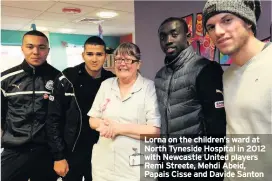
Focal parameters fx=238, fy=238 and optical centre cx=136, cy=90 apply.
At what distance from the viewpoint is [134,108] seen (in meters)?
1.11

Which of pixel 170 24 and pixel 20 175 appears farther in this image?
pixel 20 175

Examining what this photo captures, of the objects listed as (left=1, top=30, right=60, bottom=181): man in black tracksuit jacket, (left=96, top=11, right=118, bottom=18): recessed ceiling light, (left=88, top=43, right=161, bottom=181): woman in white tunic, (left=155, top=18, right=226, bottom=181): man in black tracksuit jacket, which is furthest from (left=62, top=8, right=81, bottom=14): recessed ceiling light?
(left=155, top=18, right=226, bottom=181): man in black tracksuit jacket

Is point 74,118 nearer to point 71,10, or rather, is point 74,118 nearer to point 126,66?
point 126,66

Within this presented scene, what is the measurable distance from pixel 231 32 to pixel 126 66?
1.63 ft

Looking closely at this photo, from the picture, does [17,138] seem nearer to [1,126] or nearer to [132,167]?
[1,126]

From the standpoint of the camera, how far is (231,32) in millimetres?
841

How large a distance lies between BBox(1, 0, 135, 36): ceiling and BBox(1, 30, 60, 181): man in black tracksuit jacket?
5.80 feet

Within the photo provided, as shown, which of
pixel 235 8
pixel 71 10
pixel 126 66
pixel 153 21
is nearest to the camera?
pixel 235 8

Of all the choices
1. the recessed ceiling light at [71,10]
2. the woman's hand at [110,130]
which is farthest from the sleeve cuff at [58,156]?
the recessed ceiling light at [71,10]

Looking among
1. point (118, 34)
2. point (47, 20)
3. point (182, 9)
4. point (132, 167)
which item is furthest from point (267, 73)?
point (118, 34)

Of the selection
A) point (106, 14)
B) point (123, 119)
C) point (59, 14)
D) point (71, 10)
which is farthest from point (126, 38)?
point (123, 119)

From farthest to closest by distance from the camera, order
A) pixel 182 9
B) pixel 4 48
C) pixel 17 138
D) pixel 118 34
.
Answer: pixel 118 34 < pixel 4 48 < pixel 182 9 < pixel 17 138

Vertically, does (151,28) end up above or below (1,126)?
above

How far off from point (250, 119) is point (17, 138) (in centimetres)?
126
